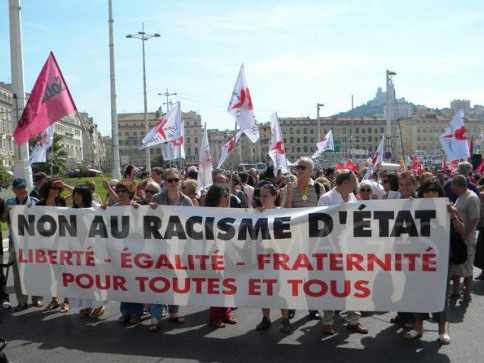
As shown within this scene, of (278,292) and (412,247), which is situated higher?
(412,247)

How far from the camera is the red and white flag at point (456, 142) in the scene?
55.1 feet

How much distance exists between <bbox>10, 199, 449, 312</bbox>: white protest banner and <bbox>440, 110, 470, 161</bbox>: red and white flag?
12.2 m

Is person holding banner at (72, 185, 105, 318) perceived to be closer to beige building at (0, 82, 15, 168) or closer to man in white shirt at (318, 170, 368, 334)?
man in white shirt at (318, 170, 368, 334)

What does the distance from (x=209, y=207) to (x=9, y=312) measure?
10.3 ft

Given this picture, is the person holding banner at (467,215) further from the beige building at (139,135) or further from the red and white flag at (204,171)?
the beige building at (139,135)

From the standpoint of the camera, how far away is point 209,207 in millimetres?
6191

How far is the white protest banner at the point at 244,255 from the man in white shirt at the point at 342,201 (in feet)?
1.20

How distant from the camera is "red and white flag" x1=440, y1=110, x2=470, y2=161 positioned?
16781 mm

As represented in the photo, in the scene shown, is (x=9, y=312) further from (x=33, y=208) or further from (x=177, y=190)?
(x=177, y=190)

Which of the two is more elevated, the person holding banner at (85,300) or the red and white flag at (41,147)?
the red and white flag at (41,147)

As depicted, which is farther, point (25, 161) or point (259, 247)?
point (25, 161)

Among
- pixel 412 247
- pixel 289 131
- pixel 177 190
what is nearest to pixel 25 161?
pixel 177 190

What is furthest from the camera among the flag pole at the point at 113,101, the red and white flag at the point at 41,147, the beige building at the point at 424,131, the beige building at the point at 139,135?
the beige building at the point at 424,131

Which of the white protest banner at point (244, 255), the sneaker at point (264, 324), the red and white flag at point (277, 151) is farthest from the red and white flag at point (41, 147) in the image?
the sneaker at point (264, 324)
